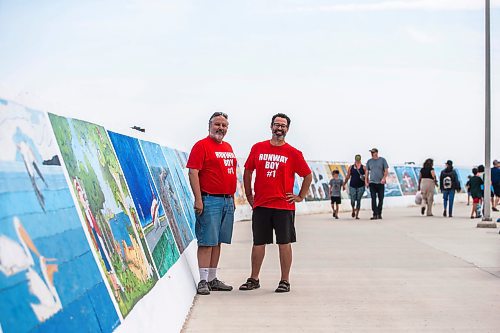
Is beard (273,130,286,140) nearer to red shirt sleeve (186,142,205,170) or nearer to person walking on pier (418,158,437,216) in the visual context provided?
red shirt sleeve (186,142,205,170)

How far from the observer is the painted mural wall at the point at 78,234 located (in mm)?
3717

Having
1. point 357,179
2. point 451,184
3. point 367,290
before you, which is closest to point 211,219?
point 367,290

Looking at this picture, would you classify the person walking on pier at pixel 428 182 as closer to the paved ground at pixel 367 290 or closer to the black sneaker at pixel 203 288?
the paved ground at pixel 367 290

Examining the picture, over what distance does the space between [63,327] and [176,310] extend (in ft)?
11.5

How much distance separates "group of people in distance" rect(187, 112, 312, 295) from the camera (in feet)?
30.6

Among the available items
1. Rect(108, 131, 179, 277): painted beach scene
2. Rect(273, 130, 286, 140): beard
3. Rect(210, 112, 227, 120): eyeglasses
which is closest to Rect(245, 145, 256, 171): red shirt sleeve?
Rect(273, 130, 286, 140): beard

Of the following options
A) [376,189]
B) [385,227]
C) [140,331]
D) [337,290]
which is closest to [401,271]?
[337,290]

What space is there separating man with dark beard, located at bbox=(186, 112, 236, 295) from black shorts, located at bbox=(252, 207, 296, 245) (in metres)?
0.42

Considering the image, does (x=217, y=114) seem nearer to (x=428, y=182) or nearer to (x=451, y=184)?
(x=451, y=184)

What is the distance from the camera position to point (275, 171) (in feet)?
31.7

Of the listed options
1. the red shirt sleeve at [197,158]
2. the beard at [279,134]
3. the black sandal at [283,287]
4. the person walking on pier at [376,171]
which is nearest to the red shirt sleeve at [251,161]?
the beard at [279,134]

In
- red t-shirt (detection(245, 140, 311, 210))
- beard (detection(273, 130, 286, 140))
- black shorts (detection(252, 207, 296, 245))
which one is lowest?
black shorts (detection(252, 207, 296, 245))

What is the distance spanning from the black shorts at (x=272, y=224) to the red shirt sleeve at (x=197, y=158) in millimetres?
1018

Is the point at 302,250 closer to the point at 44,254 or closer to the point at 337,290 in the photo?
the point at 337,290
